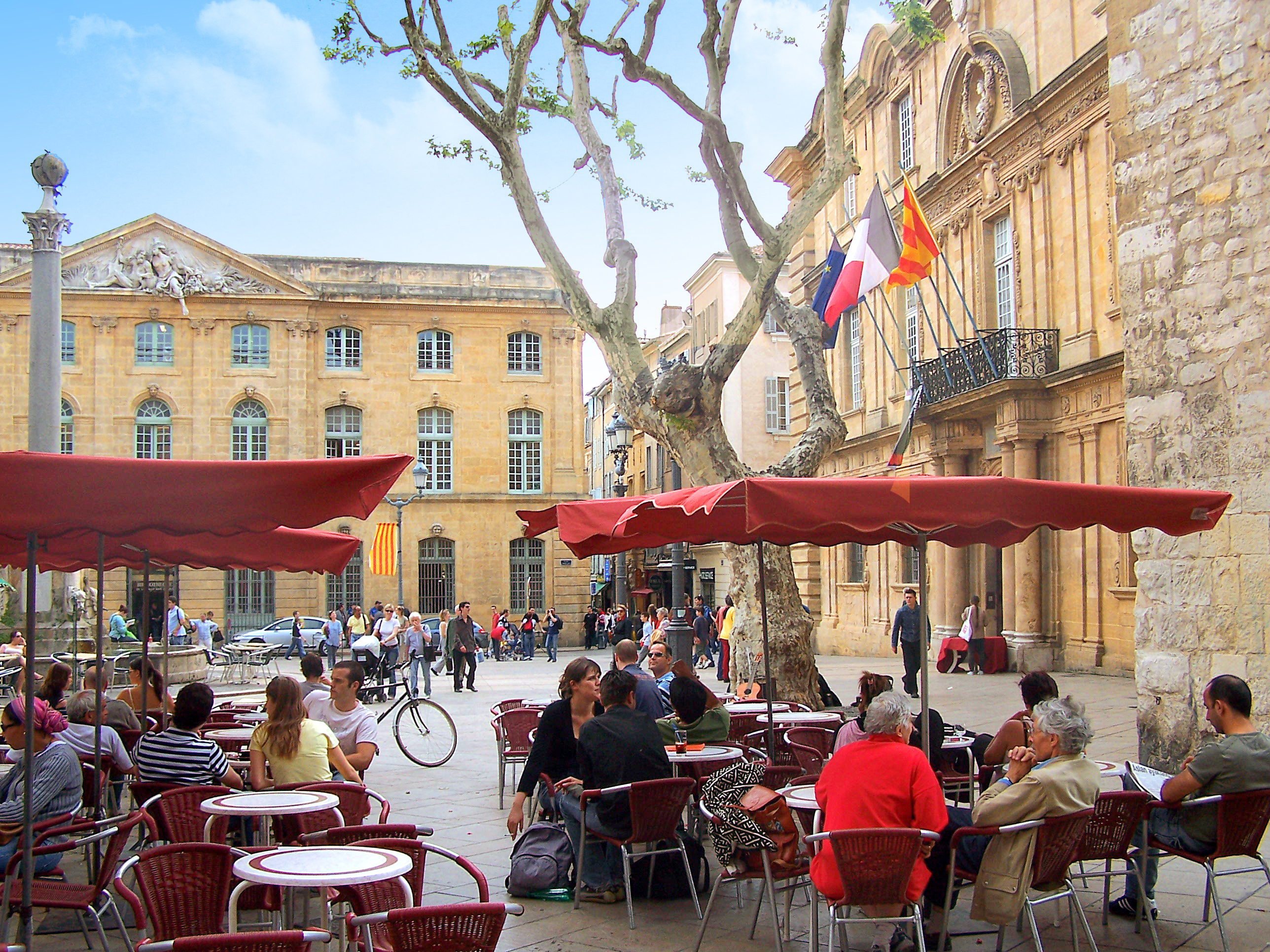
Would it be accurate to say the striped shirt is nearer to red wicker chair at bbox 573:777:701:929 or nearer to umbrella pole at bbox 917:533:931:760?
red wicker chair at bbox 573:777:701:929

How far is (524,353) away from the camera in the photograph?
42875 mm

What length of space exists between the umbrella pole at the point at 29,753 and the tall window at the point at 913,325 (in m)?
21.0

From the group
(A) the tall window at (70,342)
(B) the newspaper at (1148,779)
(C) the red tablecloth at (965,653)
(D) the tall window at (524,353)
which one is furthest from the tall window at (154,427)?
(B) the newspaper at (1148,779)

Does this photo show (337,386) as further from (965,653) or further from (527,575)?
(965,653)

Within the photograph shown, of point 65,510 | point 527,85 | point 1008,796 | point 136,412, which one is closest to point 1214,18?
point 1008,796

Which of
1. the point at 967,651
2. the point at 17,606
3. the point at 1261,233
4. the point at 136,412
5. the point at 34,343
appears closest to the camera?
the point at 1261,233

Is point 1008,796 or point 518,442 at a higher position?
point 518,442

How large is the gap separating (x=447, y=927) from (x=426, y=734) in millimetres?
8246

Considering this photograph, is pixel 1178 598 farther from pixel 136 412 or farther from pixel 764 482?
pixel 136 412

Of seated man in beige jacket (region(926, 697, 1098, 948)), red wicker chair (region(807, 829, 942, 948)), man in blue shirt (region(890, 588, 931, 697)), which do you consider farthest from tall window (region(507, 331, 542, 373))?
red wicker chair (region(807, 829, 942, 948))

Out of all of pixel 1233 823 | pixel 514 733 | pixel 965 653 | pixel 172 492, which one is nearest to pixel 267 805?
pixel 172 492

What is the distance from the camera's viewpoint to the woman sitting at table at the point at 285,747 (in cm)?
638

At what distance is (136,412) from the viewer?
4022cm

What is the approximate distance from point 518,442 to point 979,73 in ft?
80.1
